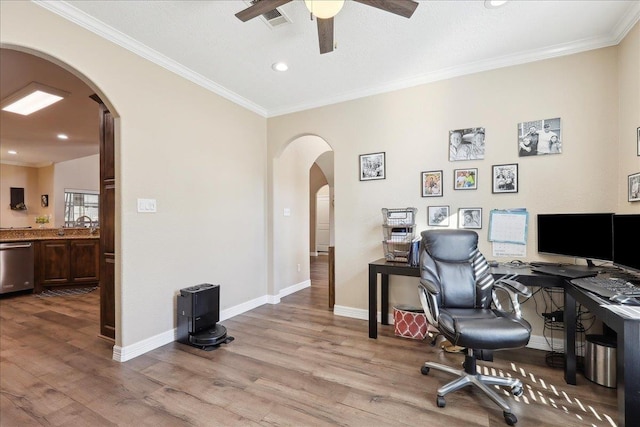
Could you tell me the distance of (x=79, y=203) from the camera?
7.79 m

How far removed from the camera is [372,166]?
11.7 ft

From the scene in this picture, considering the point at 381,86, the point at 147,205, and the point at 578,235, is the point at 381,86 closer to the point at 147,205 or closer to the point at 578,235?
the point at 578,235

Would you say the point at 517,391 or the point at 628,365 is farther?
the point at 517,391

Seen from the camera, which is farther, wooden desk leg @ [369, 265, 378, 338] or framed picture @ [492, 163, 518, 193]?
wooden desk leg @ [369, 265, 378, 338]

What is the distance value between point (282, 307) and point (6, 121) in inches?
210

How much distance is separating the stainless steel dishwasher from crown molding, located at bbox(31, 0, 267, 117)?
4.37m

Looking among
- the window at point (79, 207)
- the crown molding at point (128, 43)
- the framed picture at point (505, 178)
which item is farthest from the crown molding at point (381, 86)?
the window at point (79, 207)

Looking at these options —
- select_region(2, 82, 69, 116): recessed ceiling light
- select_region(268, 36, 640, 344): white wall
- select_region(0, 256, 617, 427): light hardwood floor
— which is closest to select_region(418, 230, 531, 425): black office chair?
select_region(0, 256, 617, 427): light hardwood floor

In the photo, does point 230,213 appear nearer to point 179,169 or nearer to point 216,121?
point 179,169

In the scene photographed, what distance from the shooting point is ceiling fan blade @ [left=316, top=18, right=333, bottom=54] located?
Result: 72.4 inches

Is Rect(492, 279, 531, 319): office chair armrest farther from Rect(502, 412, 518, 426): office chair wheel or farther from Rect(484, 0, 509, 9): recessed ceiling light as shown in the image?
Rect(484, 0, 509, 9): recessed ceiling light

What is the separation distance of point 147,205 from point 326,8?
2281 millimetres

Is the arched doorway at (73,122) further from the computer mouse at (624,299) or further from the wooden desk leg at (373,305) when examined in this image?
the computer mouse at (624,299)

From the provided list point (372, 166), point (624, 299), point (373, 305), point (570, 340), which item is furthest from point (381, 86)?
point (570, 340)
